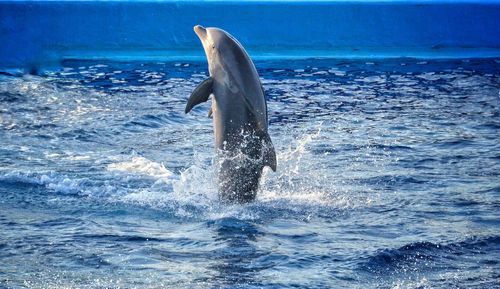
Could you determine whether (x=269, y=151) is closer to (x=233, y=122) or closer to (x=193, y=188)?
(x=233, y=122)

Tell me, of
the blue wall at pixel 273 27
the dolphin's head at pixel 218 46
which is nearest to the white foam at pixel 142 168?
the dolphin's head at pixel 218 46

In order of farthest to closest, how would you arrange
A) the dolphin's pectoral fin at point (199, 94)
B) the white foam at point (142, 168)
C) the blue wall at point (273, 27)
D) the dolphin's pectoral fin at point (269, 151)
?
the blue wall at point (273, 27), the white foam at point (142, 168), the dolphin's pectoral fin at point (199, 94), the dolphin's pectoral fin at point (269, 151)

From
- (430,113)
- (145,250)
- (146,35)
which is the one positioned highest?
(146,35)

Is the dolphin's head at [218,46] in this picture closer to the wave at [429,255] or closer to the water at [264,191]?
the water at [264,191]

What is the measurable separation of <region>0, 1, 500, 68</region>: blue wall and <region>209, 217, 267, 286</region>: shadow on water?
8.25 m

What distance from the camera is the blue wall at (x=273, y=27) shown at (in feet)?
47.1

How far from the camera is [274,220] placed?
21.5 feet

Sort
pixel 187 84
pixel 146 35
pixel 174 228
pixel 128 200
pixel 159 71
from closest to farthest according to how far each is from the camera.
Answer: pixel 174 228 → pixel 128 200 → pixel 187 84 → pixel 159 71 → pixel 146 35

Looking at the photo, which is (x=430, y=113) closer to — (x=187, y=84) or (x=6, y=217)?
(x=187, y=84)

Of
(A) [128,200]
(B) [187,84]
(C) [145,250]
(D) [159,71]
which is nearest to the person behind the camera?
(C) [145,250]

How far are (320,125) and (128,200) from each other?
3.49m

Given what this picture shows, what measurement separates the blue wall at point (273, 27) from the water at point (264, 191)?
1971 millimetres

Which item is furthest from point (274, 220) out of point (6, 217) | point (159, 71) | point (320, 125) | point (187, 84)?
point (159, 71)

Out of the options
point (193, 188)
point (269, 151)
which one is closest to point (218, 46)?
point (269, 151)
